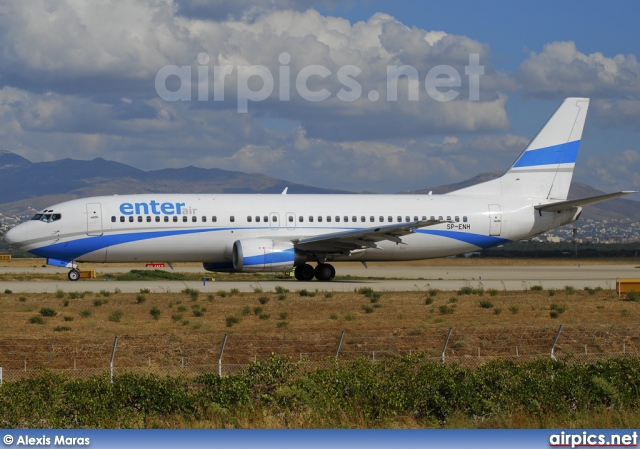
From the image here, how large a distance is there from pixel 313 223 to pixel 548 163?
41.0ft

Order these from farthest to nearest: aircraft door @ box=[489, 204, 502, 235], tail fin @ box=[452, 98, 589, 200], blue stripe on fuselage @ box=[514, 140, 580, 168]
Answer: blue stripe on fuselage @ box=[514, 140, 580, 168] < tail fin @ box=[452, 98, 589, 200] < aircraft door @ box=[489, 204, 502, 235]

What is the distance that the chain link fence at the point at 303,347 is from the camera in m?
21.0

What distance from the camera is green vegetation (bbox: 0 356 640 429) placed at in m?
13.7

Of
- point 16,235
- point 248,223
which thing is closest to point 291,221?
point 248,223

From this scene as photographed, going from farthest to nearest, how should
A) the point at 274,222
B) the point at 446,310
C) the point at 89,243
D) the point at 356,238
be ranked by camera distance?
1. the point at 274,222
2. the point at 356,238
3. the point at 89,243
4. the point at 446,310

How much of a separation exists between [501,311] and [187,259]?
1590 cm

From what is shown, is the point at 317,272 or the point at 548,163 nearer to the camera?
the point at 317,272

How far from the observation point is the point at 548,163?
4581cm

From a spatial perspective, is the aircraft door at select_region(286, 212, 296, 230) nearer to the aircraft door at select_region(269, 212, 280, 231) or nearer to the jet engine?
the aircraft door at select_region(269, 212, 280, 231)

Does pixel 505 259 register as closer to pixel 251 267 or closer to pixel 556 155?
pixel 556 155

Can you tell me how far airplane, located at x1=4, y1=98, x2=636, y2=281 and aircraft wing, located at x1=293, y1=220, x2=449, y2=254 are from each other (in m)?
0.05

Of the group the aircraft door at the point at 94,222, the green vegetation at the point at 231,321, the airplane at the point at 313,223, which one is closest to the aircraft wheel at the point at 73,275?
the airplane at the point at 313,223

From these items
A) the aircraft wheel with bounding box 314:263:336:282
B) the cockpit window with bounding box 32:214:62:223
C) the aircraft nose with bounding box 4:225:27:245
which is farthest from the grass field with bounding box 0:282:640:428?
the aircraft wheel with bounding box 314:263:336:282

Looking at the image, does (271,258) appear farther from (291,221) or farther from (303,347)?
(303,347)
